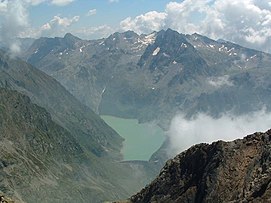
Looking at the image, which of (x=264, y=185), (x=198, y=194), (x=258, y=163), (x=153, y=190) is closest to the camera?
(x=264, y=185)

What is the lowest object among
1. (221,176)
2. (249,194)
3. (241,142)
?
(249,194)

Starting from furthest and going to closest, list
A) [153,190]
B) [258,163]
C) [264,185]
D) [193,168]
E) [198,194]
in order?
[153,190] → [193,168] → [198,194] → [258,163] → [264,185]

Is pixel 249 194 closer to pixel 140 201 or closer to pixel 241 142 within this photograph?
pixel 241 142

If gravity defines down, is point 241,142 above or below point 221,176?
above

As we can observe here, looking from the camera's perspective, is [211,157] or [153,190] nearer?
[211,157]

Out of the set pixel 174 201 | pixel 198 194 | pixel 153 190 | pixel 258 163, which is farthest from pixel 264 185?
pixel 153 190

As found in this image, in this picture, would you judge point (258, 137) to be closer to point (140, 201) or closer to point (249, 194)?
point (249, 194)
